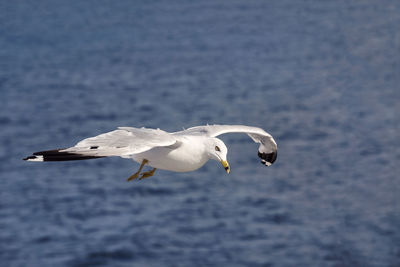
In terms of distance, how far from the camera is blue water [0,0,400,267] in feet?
484

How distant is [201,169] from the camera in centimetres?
15250

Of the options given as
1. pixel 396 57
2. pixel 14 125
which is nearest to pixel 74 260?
pixel 14 125

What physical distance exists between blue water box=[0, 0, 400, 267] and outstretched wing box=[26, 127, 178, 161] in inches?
4946

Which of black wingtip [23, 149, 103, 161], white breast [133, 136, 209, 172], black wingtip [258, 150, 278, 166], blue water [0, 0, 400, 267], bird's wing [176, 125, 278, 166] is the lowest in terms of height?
black wingtip [23, 149, 103, 161]

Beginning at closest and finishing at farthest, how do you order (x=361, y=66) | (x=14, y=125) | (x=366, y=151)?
(x=366, y=151) < (x=14, y=125) < (x=361, y=66)

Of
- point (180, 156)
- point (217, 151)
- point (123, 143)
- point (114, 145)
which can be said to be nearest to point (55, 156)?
point (114, 145)

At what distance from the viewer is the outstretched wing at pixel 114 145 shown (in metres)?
16.3

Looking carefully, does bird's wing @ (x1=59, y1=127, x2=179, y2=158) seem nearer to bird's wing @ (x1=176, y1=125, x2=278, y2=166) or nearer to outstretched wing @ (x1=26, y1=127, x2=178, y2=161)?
outstretched wing @ (x1=26, y1=127, x2=178, y2=161)

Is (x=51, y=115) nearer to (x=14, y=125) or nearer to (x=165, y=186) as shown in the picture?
(x=14, y=125)

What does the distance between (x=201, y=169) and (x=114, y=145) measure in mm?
135061

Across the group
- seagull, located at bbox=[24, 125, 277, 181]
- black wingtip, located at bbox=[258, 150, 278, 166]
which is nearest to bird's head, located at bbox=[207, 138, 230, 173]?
seagull, located at bbox=[24, 125, 277, 181]

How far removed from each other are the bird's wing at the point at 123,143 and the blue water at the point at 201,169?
125613 millimetres

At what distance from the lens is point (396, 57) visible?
19250 cm

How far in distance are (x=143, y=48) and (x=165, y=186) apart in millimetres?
54953
